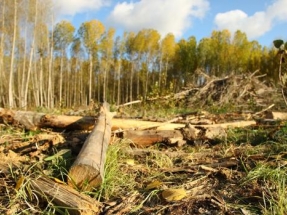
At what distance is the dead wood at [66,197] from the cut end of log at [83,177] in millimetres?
90

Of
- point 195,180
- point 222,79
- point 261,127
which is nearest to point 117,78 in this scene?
point 222,79

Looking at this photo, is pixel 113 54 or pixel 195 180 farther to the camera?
pixel 113 54

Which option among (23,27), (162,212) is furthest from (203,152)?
(23,27)

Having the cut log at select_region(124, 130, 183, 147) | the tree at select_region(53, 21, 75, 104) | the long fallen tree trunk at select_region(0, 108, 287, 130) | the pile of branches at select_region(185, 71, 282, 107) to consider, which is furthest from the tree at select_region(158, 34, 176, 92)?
the cut log at select_region(124, 130, 183, 147)

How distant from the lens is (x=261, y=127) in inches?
214

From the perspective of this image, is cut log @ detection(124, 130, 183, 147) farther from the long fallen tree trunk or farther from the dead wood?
the dead wood

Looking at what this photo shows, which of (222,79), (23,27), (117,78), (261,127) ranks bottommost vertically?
(261,127)

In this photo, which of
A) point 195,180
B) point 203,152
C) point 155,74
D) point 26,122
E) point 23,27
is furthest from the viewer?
point 155,74

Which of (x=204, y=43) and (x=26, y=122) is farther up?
(x=204, y=43)

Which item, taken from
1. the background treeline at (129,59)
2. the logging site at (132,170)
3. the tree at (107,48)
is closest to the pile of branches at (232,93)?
the logging site at (132,170)

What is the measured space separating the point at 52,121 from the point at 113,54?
110 feet

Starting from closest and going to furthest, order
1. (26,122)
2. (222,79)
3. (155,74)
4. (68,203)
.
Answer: (68,203) → (26,122) → (222,79) → (155,74)

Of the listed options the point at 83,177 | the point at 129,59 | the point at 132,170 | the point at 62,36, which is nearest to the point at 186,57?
the point at 129,59

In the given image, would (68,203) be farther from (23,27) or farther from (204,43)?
(204,43)
